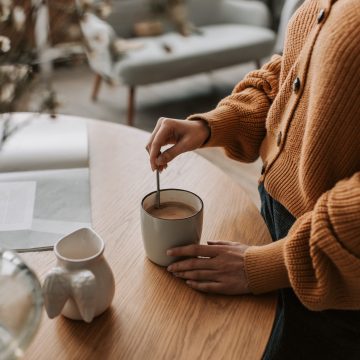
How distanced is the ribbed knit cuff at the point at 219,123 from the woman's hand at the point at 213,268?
26 centimetres

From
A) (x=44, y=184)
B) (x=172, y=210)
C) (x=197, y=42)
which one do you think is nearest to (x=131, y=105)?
(x=197, y=42)

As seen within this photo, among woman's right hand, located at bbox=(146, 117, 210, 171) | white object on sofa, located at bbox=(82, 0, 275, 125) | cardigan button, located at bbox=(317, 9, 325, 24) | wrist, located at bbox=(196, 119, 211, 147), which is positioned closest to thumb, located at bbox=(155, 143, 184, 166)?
woman's right hand, located at bbox=(146, 117, 210, 171)

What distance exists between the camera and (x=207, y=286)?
2.34 feet

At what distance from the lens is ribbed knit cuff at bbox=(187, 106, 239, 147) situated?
37.0 inches

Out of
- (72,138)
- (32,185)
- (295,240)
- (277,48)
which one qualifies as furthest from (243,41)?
(295,240)

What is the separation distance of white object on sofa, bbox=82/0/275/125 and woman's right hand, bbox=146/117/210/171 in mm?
1535

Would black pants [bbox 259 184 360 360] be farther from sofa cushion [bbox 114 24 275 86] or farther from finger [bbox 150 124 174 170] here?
sofa cushion [bbox 114 24 275 86]

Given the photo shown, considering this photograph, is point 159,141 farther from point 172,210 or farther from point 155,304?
point 155,304

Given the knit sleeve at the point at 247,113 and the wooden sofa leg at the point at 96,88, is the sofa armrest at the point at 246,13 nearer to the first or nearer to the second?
the wooden sofa leg at the point at 96,88

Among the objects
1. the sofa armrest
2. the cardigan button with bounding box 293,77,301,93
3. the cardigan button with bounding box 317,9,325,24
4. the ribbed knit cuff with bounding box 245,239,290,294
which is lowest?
the sofa armrest

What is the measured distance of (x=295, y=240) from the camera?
68 centimetres

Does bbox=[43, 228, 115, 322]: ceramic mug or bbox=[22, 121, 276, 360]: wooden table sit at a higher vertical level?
bbox=[43, 228, 115, 322]: ceramic mug

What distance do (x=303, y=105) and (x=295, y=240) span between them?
23 cm

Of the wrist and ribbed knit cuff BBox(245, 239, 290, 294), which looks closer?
ribbed knit cuff BBox(245, 239, 290, 294)
